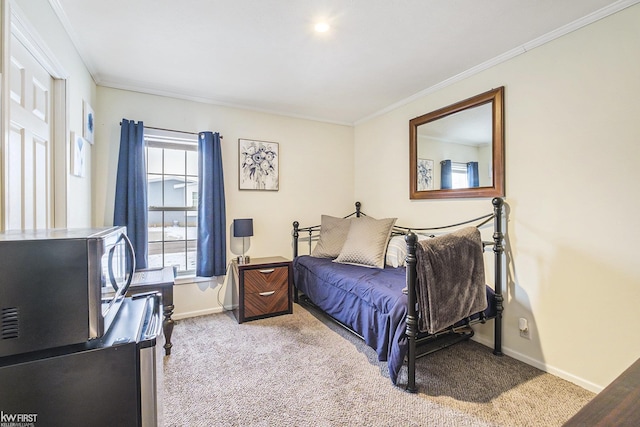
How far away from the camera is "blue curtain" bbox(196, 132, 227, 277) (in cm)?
326

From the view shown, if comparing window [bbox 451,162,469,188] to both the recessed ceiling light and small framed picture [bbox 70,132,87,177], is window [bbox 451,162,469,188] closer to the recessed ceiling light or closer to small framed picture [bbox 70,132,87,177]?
the recessed ceiling light

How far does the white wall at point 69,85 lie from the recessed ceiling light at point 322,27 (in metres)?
1.58

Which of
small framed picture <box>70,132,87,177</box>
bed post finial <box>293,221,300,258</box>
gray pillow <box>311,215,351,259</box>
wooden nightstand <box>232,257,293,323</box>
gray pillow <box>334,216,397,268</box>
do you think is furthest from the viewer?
bed post finial <box>293,221,300,258</box>

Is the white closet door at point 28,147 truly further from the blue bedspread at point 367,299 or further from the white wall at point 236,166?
the blue bedspread at point 367,299

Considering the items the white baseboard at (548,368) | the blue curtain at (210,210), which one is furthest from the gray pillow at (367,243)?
the blue curtain at (210,210)

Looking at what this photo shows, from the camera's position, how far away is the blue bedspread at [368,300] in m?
2.01

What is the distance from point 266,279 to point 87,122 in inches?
85.9

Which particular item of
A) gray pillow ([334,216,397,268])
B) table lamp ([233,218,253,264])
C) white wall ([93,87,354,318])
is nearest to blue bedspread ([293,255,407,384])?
gray pillow ([334,216,397,268])

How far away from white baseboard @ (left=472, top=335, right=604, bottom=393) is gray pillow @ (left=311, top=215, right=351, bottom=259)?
169cm

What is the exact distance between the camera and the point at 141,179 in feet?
9.86

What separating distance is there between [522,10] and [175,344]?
3643mm

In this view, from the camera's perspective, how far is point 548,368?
7.18ft

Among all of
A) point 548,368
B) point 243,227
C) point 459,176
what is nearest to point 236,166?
point 243,227

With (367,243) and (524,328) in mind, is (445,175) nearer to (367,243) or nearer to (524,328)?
(367,243)
